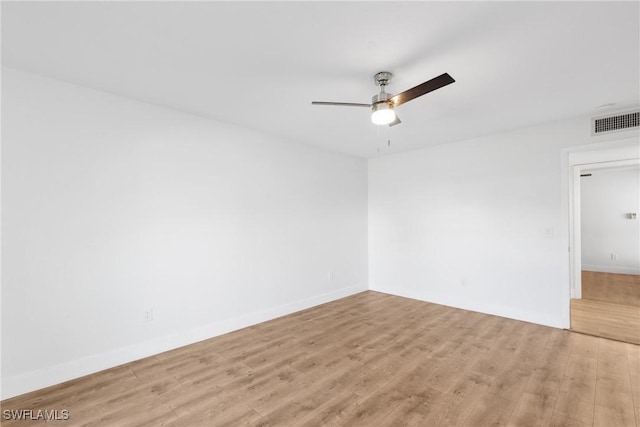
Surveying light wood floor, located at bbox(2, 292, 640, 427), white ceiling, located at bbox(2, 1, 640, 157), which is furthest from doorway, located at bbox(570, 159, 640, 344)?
white ceiling, located at bbox(2, 1, 640, 157)

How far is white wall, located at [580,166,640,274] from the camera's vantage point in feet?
20.6

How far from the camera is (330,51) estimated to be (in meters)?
2.02

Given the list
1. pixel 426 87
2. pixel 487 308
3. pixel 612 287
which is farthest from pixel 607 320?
pixel 426 87

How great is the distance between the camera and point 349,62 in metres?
2.15

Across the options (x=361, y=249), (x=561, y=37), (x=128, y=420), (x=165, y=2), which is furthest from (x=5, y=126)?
(x=361, y=249)

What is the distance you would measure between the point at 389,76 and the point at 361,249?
11.9 feet

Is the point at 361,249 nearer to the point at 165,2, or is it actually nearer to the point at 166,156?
the point at 166,156

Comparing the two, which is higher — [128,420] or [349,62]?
[349,62]

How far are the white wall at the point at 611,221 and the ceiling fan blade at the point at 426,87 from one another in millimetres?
6913

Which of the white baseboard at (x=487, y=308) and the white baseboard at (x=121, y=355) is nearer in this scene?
the white baseboard at (x=121, y=355)

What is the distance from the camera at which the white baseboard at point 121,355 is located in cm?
222

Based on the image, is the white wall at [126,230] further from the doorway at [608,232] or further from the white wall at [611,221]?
the white wall at [611,221]

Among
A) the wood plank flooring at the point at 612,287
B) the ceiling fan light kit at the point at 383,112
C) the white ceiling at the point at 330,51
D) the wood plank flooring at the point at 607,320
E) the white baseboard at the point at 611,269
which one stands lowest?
the wood plank flooring at the point at 607,320

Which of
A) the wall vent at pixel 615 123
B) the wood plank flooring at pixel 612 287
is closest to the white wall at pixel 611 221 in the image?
the wood plank flooring at pixel 612 287
